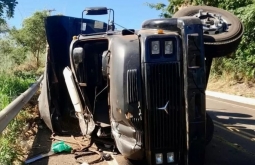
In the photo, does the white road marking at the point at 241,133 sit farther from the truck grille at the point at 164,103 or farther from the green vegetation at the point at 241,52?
the green vegetation at the point at 241,52

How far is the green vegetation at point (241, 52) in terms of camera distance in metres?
14.9

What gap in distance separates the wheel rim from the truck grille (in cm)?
161

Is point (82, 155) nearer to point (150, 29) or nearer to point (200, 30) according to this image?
point (150, 29)

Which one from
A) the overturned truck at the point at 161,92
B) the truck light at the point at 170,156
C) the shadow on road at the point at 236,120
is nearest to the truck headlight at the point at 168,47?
the overturned truck at the point at 161,92

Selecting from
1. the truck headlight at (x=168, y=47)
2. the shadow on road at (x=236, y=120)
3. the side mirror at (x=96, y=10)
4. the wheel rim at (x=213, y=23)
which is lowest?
the shadow on road at (x=236, y=120)

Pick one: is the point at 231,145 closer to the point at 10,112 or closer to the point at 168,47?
the point at 168,47

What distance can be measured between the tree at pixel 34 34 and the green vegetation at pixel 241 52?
19.5 meters

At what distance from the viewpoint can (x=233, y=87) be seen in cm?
1869

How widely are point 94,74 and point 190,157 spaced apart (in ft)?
7.74

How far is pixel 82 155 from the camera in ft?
17.4

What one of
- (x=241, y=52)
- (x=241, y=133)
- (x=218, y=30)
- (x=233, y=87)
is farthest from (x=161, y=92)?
(x=233, y=87)

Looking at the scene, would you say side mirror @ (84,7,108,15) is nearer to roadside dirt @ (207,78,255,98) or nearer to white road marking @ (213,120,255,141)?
white road marking @ (213,120,255,141)

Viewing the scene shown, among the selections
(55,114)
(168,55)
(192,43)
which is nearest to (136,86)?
(168,55)

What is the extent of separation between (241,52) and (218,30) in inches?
513
